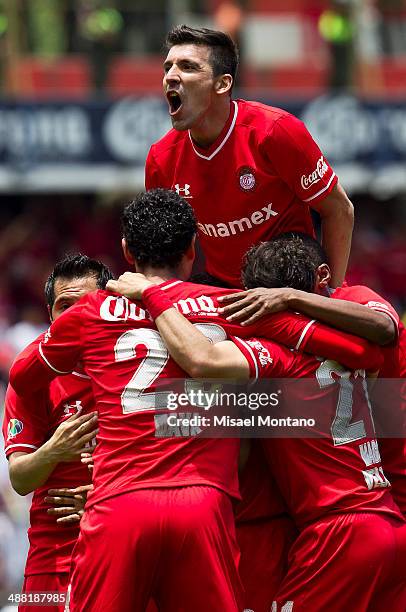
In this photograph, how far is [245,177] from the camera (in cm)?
535

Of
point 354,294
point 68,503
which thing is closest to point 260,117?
point 354,294

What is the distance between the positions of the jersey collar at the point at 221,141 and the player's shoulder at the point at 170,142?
0.12 metres

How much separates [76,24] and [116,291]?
1075cm

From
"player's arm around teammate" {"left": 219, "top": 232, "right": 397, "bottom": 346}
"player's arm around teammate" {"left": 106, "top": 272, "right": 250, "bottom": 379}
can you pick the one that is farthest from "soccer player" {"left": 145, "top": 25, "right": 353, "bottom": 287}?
"player's arm around teammate" {"left": 106, "top": 272, "right": 250, "bottom": 379}

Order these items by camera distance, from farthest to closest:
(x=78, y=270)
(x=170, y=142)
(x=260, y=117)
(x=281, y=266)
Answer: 1. (x=170, y=142)
2. (x=260, y=117)
3. (x=78, y=270)
4. (x=281, y=266)

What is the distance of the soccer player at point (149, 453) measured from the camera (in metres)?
4.24

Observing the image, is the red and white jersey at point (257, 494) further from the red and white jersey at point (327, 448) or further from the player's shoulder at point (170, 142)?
the player's shoulder at point (170, 142)

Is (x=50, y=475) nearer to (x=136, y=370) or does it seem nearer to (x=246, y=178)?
(x=136, y=370)

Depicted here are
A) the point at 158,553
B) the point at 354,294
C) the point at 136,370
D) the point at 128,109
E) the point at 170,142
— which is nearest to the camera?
the point at 158,553

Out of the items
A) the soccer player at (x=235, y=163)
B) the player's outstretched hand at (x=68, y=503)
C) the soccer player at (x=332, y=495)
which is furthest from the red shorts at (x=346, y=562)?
the soccer player at (x=235, y=163)

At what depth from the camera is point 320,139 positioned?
525 inches

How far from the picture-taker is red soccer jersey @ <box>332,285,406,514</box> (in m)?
4.79

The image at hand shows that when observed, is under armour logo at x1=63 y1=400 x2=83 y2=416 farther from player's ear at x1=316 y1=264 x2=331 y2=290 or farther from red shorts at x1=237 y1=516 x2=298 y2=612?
player's ear at x1=316 y1=264 x2=331 y2=290

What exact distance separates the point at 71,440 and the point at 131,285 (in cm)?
72
